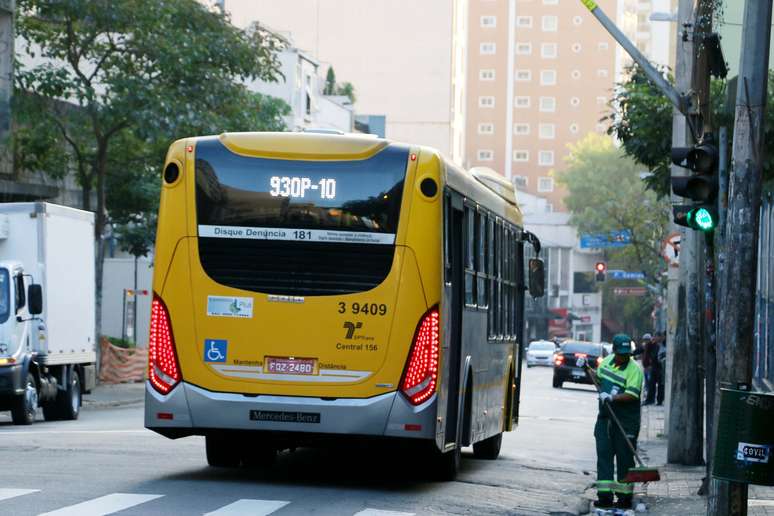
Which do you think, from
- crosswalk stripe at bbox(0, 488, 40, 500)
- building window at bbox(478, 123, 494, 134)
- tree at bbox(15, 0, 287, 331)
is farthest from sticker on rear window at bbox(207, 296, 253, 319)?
building window at bbox(478, 123, 494, 134)

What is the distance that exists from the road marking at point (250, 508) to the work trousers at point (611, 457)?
339 centimetres

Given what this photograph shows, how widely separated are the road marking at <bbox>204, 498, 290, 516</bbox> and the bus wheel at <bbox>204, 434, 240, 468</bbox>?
254 cm

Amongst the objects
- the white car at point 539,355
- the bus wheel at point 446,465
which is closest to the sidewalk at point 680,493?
the bus wheel at point 446,465

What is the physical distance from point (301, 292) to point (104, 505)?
8.61ft

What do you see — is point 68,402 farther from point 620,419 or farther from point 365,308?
point 365,308

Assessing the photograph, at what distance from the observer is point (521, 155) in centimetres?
15525

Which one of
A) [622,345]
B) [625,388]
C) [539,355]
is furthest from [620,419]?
[539,355]

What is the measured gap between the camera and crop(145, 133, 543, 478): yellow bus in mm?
13484

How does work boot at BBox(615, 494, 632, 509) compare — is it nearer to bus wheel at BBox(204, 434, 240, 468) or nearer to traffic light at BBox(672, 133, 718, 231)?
traffic light at BBox(672, 133, 718, 231)

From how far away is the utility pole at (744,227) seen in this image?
11.2 m

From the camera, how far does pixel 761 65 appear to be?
11219 millimetres

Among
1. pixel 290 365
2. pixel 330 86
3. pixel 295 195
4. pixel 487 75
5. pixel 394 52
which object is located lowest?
pixel 290 365

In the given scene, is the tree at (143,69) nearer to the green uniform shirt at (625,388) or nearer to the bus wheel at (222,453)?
the bus wheel at (222,453)

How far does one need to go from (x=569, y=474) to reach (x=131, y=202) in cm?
2516
